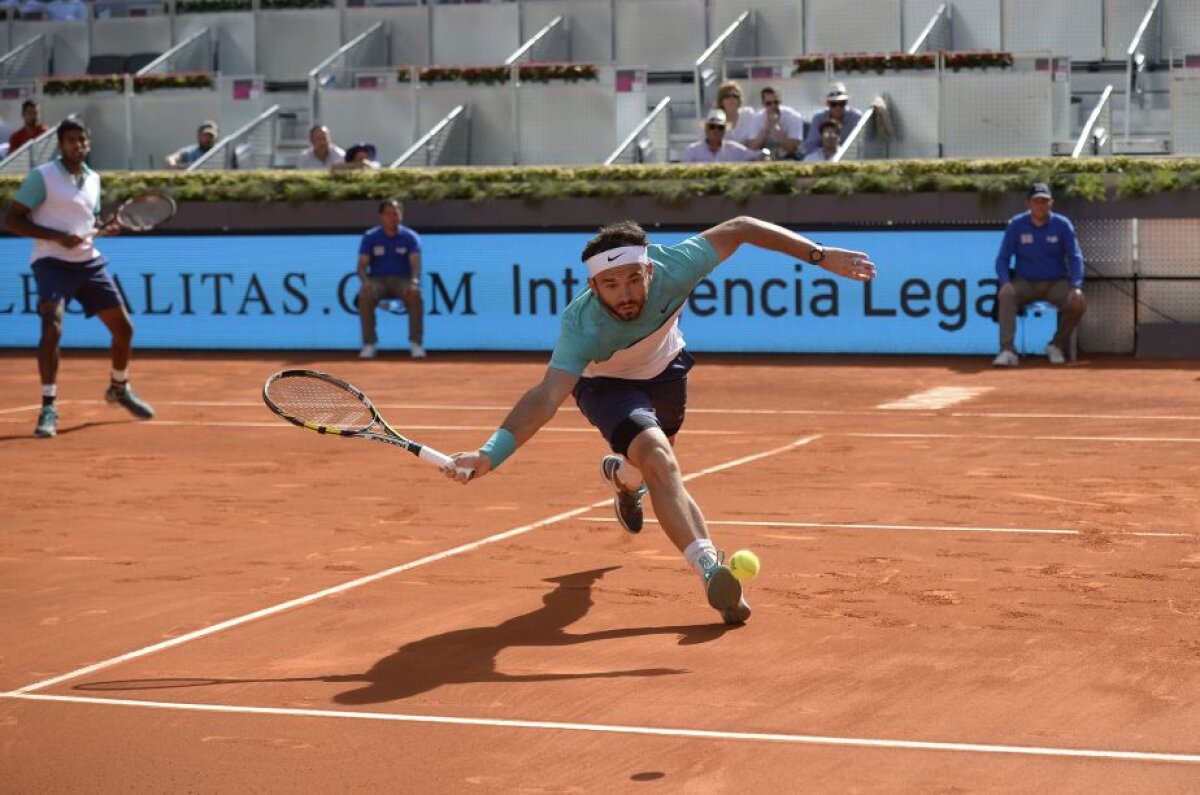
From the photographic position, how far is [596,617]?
22.6ft

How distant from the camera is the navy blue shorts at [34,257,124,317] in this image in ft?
43.4

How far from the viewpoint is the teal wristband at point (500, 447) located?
623cm

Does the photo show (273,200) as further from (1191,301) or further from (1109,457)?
(1109,457)

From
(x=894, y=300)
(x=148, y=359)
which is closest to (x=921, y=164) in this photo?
(x=894, y=300)

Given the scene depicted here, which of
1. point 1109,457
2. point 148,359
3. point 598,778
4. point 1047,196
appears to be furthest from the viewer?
point 148,359

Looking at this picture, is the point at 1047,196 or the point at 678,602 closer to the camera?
the point at 678,602

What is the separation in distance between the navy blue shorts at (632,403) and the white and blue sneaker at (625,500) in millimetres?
275

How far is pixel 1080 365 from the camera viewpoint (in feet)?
55.5

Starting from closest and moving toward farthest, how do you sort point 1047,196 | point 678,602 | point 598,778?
1. point 598,778
2. point 678,602
3. point 1047,196

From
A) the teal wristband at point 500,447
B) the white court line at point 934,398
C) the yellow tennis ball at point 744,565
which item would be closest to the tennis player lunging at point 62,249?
the white court line at point 934,398

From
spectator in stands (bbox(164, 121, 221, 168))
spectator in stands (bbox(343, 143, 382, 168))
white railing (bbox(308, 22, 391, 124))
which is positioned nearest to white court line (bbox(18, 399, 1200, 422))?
spectator in stands (bbox(343, 143, 382, 168))

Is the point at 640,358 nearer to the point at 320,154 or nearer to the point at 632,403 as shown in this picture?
the point at 632,403

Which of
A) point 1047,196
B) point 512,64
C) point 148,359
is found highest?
point 512,64

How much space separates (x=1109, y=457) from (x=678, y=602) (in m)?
4.98
